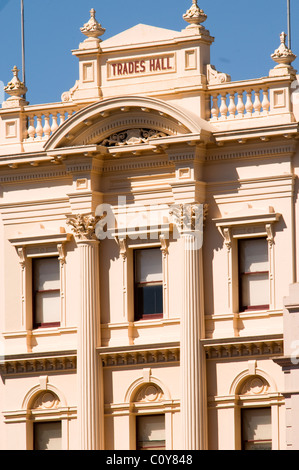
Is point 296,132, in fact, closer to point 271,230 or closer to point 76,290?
point 271,230

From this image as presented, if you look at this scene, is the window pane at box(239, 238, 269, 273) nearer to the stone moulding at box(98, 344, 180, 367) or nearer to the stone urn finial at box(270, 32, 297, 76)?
the stone moulding at box(98, 344, 180, 367)

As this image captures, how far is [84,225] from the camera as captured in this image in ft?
229

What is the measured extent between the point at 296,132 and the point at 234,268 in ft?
12.5

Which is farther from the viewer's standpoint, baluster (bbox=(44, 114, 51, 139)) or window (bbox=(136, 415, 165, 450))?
baluster (bbox=(44, 114, 51, 139))

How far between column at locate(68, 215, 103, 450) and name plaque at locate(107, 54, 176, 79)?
3842 millimetres

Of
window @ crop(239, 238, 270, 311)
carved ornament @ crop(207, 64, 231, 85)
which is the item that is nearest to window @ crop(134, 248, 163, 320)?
window @ crop(239, 238, 270, 311)

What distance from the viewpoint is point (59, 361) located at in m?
70.3

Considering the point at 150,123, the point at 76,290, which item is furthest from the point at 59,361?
the point at 150,123

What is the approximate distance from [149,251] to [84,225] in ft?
5.80

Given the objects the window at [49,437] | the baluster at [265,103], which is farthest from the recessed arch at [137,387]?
the baluster at [265,103]

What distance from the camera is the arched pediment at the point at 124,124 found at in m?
68.6

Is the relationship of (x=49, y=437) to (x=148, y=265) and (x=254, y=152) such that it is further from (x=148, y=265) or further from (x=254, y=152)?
(x=254, y=152)

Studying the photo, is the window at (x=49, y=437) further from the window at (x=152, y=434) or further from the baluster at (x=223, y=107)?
the baluster at (x=223, y=107)

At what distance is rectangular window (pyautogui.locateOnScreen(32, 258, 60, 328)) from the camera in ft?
233
